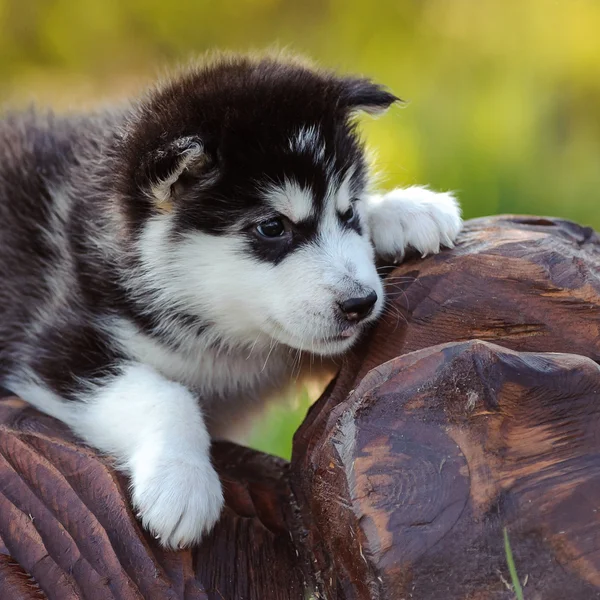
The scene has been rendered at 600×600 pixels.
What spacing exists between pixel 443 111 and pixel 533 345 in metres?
4.39

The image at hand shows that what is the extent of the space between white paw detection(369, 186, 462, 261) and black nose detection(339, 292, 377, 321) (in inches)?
11.4

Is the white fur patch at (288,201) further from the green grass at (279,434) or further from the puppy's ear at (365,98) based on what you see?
the green grass at (279,434)

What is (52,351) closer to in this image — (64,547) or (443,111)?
(64,547)

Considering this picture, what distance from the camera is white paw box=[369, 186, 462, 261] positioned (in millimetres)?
2818

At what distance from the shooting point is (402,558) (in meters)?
1.99

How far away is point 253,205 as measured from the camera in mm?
2830

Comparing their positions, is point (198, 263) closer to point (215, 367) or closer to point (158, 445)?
point (215, 367)

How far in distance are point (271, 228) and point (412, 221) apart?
18.1 inches

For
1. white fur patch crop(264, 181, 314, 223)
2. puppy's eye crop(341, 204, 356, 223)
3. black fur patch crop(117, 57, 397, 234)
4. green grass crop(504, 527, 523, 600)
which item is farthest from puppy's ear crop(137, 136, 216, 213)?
green grass crop(504, 527, 523, 600)

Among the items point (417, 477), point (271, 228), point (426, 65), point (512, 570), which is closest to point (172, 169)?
point (271, 228)

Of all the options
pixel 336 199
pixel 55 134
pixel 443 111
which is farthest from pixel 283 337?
pixel 443 111

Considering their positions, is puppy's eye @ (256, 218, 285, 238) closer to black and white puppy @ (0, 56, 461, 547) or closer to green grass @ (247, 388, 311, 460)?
black and white puppy @ (0, 56, 461, 547)

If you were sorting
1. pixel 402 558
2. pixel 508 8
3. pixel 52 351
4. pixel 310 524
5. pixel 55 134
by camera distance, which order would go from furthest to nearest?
pixel 508 8 → pixel 55 134 → pixel 52 351 → pixel 310 524 → pixel 402 558

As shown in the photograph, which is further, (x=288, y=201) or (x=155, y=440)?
(x=288, y=201)
